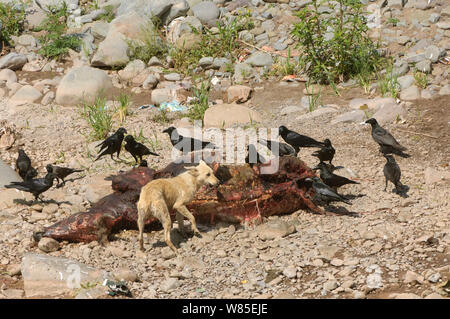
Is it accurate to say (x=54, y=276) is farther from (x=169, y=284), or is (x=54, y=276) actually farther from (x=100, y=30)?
(x=100, y=30)

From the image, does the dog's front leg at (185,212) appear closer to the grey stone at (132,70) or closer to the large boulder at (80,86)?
the large boulder at (80,86)

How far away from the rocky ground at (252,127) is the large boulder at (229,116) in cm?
3

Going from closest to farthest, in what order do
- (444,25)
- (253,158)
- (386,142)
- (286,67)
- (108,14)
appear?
(253,158), (386,142), (286,67), (444,25), (108,14)

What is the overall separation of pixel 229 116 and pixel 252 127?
17.4 inches

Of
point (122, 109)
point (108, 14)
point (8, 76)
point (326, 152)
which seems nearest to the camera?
point (326, 152)

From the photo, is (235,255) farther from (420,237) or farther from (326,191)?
(420,237)

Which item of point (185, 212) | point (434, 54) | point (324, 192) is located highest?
point (185, 212)

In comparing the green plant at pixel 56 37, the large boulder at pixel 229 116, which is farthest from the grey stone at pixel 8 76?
the large boulder at pixel 229 116

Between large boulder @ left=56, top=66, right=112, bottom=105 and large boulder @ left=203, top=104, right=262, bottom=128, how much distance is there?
7.58 ft

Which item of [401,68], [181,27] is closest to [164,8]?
[181,27]

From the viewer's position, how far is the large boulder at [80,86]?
36.4 ft

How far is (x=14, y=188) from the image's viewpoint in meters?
7.80

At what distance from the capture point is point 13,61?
42.0ft
